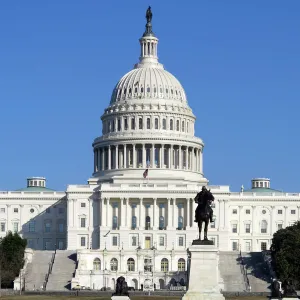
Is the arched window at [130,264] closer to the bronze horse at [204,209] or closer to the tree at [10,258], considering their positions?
the tree at [10,258]

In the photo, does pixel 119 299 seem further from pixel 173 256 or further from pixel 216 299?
pixel 173 256

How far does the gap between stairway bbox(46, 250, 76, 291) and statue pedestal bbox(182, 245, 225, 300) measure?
89158 millimetres

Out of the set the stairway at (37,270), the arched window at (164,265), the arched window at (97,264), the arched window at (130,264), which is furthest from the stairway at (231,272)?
the stairway at (37,270)

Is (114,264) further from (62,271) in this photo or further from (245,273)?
(245,273)

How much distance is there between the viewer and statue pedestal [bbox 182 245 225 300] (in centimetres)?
7900

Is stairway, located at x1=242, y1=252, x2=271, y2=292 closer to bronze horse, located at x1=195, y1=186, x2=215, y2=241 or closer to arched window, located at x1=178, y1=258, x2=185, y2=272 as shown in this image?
arched window, located at x1=178, y1=258, x2=185, y2=272

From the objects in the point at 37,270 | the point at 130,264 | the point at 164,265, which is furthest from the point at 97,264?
the point at 37,270

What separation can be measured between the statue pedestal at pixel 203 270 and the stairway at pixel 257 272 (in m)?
82.3

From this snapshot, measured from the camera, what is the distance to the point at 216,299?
77.9 m

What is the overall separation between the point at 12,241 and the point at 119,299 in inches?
3942

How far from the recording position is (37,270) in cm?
17888

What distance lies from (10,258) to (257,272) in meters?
36.2

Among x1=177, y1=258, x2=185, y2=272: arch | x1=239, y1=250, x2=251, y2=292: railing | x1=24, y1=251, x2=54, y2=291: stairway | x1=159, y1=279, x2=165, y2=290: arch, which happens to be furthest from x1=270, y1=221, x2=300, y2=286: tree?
x1=24, y1=251, x2=54, y2=291: stairway

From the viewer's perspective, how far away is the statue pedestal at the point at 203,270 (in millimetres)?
79000
